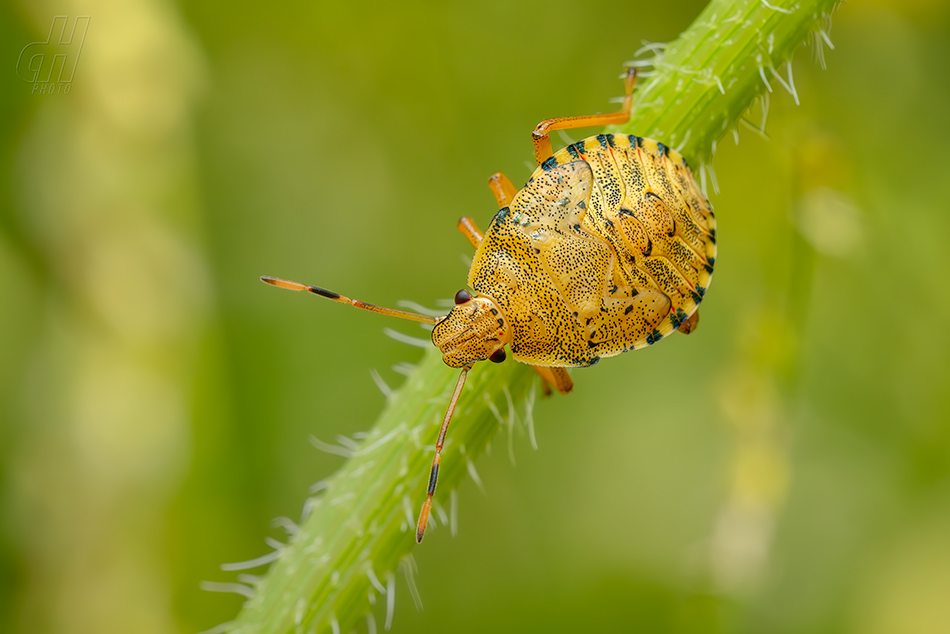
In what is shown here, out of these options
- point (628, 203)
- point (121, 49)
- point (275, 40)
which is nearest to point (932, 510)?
point (628, 203)

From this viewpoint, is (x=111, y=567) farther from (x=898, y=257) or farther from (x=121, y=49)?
(x=898, y=257)

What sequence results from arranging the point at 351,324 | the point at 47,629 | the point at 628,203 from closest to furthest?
the point at 628,203 < the point at 47,629 < the point at 351,324

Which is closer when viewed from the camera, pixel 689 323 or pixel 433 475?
pixel 433 475

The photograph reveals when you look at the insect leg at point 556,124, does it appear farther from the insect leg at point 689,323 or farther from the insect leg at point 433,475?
the insect leg at point 433,475

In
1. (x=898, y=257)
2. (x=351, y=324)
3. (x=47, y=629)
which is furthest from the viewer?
(x=351, y=324)

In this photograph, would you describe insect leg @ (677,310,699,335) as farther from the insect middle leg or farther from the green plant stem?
the green plant stem
